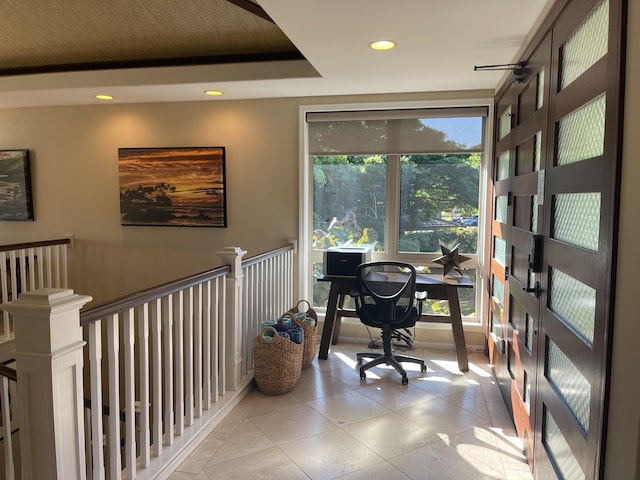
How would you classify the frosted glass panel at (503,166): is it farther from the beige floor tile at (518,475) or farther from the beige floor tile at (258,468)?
the beige floor tile at (258,468)

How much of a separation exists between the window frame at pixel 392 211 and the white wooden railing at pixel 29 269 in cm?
253

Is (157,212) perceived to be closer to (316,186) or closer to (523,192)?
(316,186)

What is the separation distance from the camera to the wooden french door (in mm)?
1345

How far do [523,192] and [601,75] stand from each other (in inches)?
46.0

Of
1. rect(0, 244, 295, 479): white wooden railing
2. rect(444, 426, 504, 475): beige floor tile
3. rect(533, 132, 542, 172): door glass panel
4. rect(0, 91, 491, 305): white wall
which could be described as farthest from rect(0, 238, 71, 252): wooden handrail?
rect(533, 132, 542, 172): door glass panel

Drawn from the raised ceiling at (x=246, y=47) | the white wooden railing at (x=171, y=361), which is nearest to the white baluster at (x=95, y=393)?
the white wooden railing at (x=171, y=361)

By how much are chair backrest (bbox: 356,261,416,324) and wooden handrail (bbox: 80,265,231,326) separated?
3.78 feet

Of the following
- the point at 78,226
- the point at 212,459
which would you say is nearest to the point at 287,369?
the point at 212,459

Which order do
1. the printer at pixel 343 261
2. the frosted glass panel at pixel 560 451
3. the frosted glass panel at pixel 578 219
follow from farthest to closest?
the printer at pixel 343 261, the frosted glass panel at pixel 560 451, the frosted glass panel at pixel 578 219

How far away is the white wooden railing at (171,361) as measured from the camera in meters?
1.72

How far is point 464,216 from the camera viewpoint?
4078 millimetres

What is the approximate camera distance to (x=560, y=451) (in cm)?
179

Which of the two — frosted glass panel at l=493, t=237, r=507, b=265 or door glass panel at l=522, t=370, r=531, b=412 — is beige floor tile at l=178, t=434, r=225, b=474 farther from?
frosted glass panel at l=493, t=237, r=507, b=265

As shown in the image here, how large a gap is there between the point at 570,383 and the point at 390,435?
1.20m
